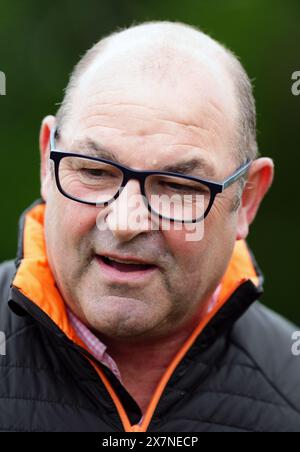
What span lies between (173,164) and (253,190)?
49cm

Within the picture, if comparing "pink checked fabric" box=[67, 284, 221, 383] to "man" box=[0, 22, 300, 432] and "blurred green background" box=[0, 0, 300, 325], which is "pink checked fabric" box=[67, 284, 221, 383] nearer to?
"man" box=[0, 22, 300, 432]

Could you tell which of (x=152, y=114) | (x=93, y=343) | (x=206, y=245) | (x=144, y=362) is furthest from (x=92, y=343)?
(x=152, y=114)

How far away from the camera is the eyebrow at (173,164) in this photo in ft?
6.68

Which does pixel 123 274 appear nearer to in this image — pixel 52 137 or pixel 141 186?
pixel 141 186

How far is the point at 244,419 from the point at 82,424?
19.5 inches

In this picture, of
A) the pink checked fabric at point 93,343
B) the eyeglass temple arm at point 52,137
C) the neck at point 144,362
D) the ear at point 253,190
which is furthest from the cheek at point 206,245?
the eyeglass temple arm at point 52,137

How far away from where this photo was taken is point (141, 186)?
6.62ft

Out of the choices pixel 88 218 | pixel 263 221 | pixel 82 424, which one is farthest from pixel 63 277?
pixel 263 221

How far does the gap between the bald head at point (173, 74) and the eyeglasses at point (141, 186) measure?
0.17m

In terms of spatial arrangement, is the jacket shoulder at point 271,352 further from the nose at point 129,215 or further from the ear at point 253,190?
the nose at point 129,215

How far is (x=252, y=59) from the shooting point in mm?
6559
